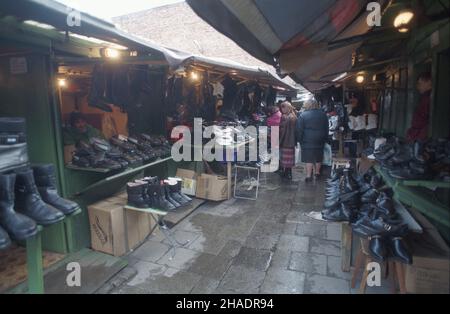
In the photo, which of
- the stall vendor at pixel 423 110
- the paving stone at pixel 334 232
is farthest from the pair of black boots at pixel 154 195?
the stall vendor at pixel 423 110

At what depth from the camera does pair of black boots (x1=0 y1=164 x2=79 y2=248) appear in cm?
191

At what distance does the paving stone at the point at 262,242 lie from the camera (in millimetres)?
3955

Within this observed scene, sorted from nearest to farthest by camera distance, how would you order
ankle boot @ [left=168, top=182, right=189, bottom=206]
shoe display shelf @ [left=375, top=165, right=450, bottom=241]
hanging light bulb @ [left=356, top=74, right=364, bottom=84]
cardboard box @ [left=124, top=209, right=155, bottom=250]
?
shoe display shelf @ [left=375, top=165, right=450, bottom=241]
cardboard box @ [left=124, top=209, right=155, bottom=250]
ankle boot @ [left=168, top=182, right=189, bottom=206]
hanging light bulb @ [left=356, top=74, right=364, bottom=84]

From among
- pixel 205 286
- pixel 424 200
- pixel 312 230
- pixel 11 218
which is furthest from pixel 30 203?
pixel 312 230

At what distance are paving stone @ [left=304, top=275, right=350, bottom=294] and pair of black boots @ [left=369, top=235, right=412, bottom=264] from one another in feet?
2.45

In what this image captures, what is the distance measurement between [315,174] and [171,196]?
4.54 m

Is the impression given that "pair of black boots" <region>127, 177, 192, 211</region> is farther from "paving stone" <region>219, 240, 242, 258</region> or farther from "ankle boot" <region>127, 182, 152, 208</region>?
"paving stone" <region>219, 240, 242, 258</region>

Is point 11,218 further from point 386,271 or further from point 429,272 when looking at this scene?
point 386,271

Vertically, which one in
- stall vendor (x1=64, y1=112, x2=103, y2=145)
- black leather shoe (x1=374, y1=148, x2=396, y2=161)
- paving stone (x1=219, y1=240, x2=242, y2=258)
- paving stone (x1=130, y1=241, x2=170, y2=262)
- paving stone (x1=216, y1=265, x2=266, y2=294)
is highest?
stall vendor (x1=64, y1=112, x2=103, y2=145)

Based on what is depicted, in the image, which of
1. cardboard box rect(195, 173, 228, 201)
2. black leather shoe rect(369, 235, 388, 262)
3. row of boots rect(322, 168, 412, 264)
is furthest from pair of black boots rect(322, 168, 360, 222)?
cardboard box rect(195, 173, 228, 201)

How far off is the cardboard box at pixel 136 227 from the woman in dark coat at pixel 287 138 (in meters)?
4.11

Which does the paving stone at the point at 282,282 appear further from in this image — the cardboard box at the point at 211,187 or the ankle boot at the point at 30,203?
the cardboard box at the point at 211,187

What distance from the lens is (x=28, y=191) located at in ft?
6.99
